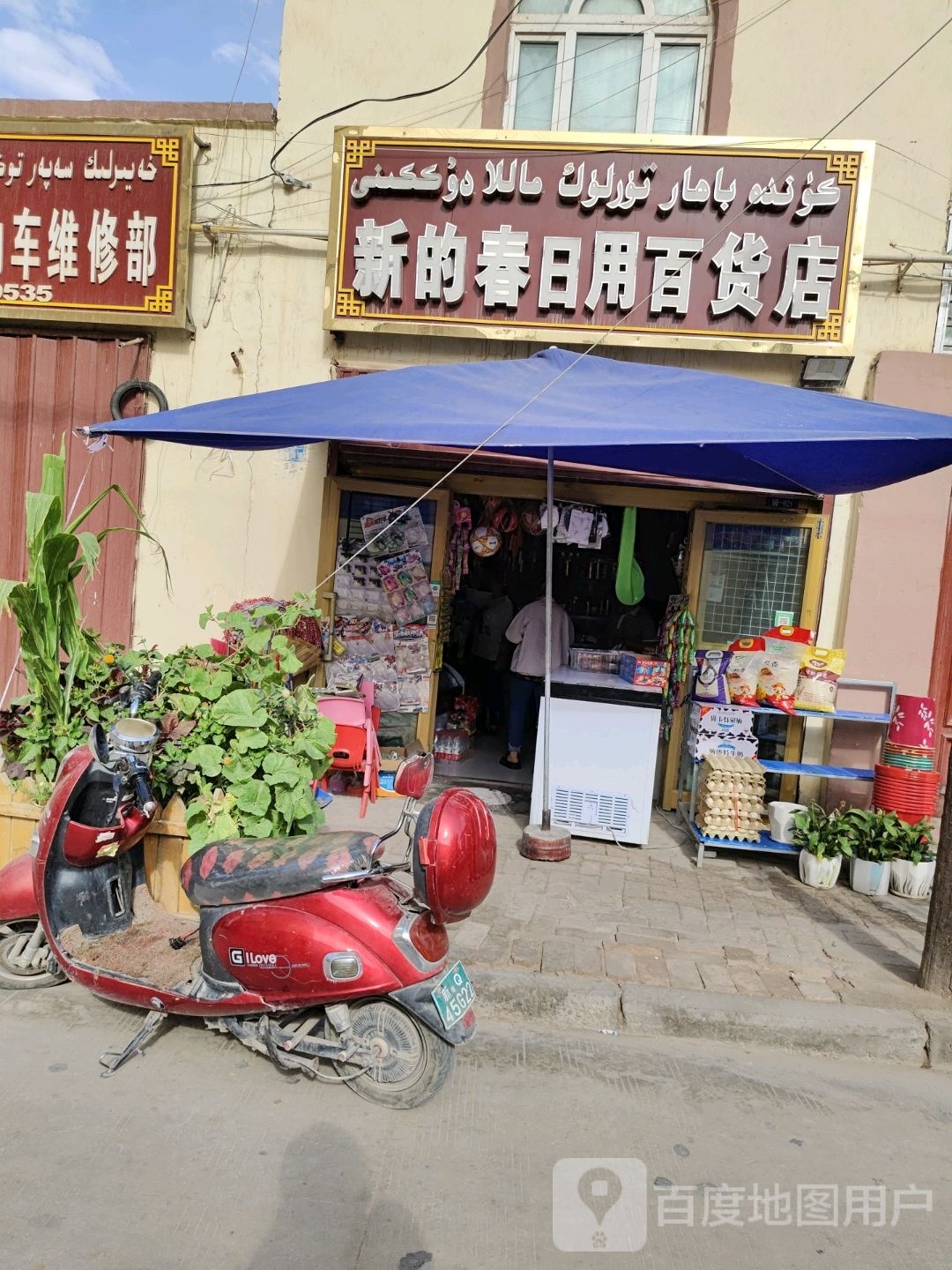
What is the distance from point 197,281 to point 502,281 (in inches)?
95.0

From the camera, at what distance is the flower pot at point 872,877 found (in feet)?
Answer: 16.1

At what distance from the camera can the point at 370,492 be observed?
6258 millimetres

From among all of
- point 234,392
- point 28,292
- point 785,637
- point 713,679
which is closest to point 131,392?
point 234,392

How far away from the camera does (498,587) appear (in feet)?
27.8

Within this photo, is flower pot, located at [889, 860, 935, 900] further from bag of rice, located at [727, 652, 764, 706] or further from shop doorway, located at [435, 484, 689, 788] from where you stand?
shop doorway, located at [435, 484, 689, 788]

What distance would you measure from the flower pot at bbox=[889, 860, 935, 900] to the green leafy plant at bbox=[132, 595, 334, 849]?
11.7 ft

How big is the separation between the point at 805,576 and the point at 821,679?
2.84 ft

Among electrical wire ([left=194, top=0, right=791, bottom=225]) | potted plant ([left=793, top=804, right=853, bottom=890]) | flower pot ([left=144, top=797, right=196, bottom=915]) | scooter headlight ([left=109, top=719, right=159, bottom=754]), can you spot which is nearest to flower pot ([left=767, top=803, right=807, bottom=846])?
potted plant ([left=793, top=804, right=853, bottom=890])

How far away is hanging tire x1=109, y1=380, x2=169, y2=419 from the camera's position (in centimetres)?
636

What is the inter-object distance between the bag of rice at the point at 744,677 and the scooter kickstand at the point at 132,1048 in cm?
405

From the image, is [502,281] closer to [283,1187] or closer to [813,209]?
[813,209]

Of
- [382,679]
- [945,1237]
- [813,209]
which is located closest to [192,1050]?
[945,1237]

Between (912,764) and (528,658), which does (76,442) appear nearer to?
(528,658)

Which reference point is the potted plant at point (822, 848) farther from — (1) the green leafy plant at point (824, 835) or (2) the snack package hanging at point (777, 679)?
(2) the snack package hanging at point (777, 679)
